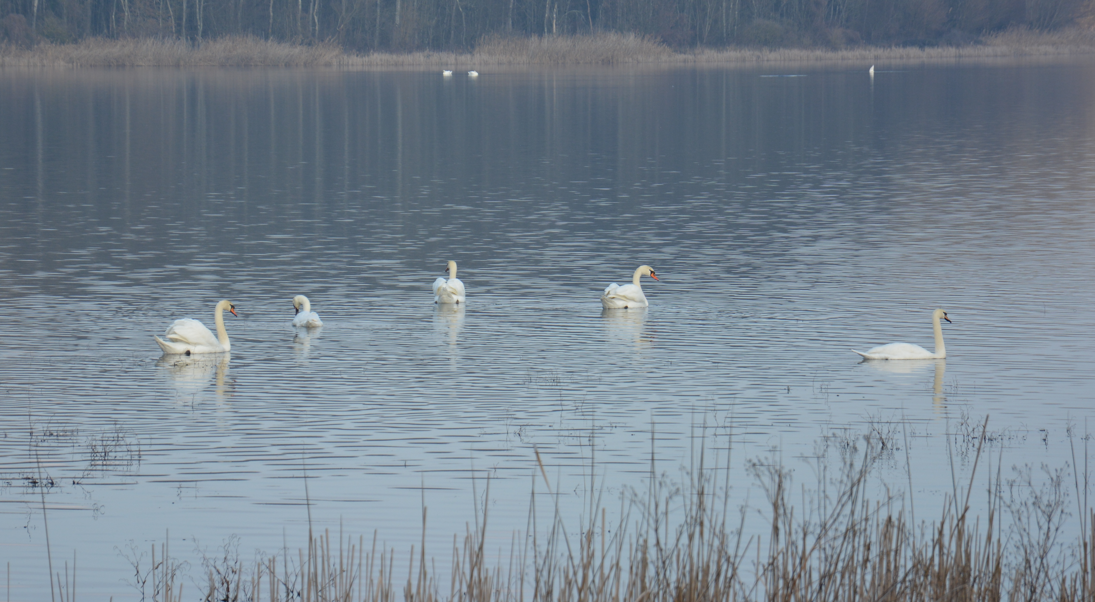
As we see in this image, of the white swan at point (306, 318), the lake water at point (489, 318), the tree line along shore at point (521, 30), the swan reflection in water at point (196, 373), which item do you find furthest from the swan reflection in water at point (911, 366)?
the tree line along shore at point (521, 30)

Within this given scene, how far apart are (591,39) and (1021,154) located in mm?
47727

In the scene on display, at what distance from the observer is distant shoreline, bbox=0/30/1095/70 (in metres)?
77.2

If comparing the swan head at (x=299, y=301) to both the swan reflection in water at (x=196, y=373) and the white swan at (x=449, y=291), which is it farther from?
the white swan at (x=449, y=291)

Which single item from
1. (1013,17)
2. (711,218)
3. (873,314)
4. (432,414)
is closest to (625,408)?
(432,414)

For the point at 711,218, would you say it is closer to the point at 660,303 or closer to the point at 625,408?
the point at 660,303

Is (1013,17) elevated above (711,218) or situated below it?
above

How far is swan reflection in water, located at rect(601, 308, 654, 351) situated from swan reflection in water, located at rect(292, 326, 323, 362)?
3498 mm

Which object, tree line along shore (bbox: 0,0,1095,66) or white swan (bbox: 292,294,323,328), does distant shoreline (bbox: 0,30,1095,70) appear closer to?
tree line along shore (bbox: 0,0,1095,66)

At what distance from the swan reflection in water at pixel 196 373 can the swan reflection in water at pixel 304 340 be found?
77cm

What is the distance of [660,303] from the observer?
18.8 m

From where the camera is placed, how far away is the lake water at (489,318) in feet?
34.6

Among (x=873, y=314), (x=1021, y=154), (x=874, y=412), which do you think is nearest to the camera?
(x=874, y=412)

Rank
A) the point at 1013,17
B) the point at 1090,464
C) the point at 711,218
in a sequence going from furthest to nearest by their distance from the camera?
1. the point at 1013,17
2. the point at 711,218
3. the point at 1090,464

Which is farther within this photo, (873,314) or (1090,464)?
(873,314)
